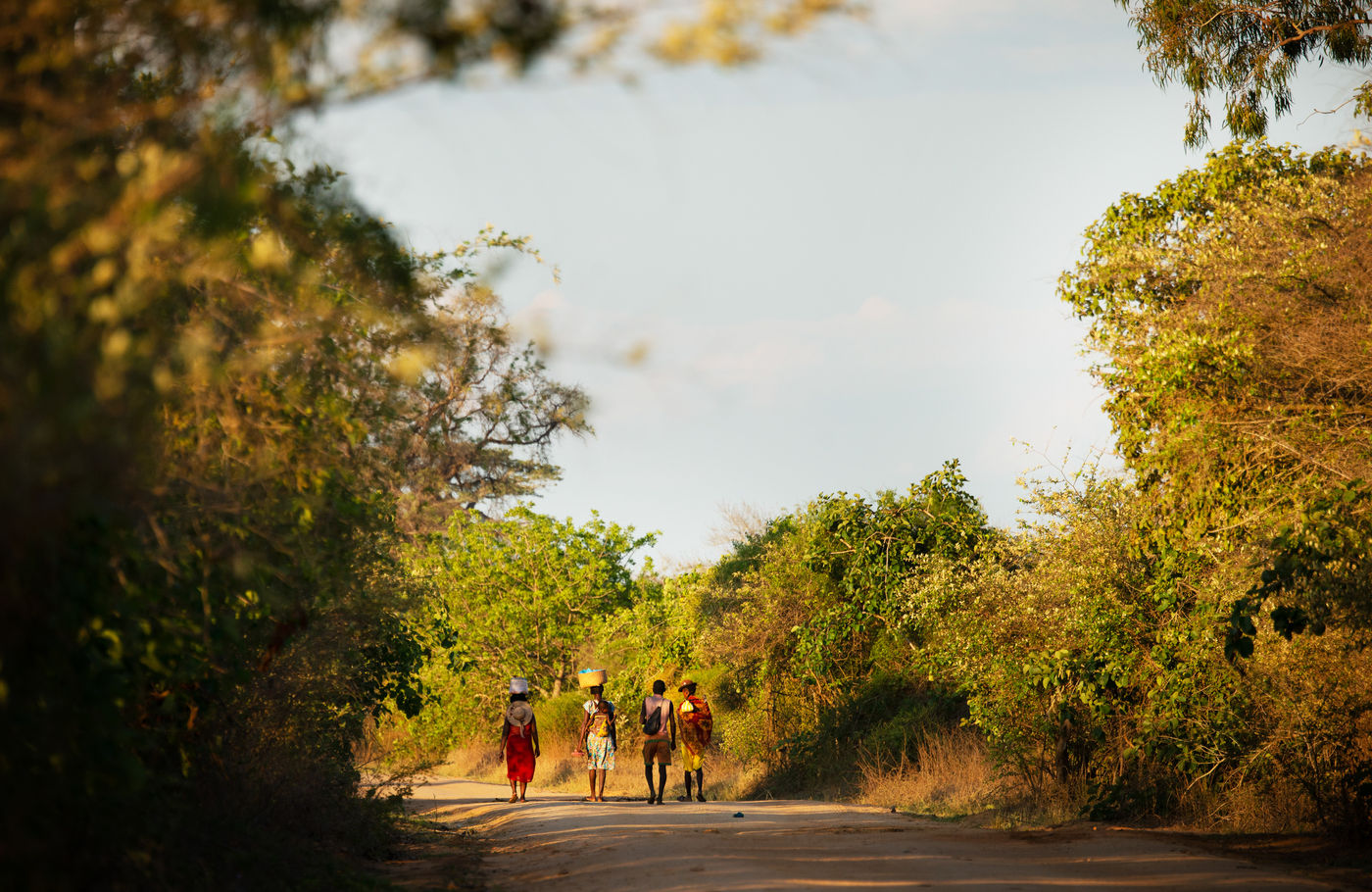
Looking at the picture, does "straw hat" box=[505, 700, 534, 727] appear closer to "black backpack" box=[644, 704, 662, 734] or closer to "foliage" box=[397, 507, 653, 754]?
"black backpack" box=[644, 704, 662, 734]

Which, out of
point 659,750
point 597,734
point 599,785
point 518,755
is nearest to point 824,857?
point 659,750

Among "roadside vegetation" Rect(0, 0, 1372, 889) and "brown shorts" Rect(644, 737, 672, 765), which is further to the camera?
"brown shorts" Rect(644, 737, 672, 765)

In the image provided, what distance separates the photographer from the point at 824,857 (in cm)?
1002

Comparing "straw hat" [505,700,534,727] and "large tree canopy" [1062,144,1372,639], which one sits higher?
"large tree canopy" [1062,144,1372,639]

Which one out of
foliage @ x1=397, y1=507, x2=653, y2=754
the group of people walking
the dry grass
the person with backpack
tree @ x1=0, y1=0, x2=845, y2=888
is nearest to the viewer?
tree @ x1=0, y1=0, x2=845, y2=888

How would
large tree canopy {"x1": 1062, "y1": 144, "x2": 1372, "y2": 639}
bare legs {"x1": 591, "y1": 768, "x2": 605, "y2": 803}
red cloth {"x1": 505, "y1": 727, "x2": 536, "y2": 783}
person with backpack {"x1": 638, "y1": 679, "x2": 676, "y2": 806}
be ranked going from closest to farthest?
large tree canopy {"x1": 1062, "y1": 144, "x2": 1372, "y2": 639}, person with backpack {"x1": 638, "y1": 679, "x2": 676, "y2": 806}, red cloth {"x1": 505, "y1": 727, "x2": 536, "y2": 783}, bare legs {"x1": 591, "y1": 768, "x2": 605, "y2": 803}

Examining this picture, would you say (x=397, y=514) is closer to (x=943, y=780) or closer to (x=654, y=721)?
(x=654, y=721)

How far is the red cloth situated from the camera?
18.5m

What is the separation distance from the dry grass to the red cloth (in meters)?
5.38

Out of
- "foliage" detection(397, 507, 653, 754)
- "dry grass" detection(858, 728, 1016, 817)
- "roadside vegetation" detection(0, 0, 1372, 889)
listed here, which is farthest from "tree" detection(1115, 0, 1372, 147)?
"foliage" detection(397, 507, 653, 754)

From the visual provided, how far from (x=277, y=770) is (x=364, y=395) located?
415 centimetres

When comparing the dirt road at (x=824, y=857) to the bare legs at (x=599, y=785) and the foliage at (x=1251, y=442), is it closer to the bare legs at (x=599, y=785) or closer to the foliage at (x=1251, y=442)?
the foliage at (x=1251, y=442)

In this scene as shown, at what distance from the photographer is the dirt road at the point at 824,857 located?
8.38 meters

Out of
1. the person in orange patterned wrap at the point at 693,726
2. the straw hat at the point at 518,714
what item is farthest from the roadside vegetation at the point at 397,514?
the person in orange patterned wrap at the point at 693,726
